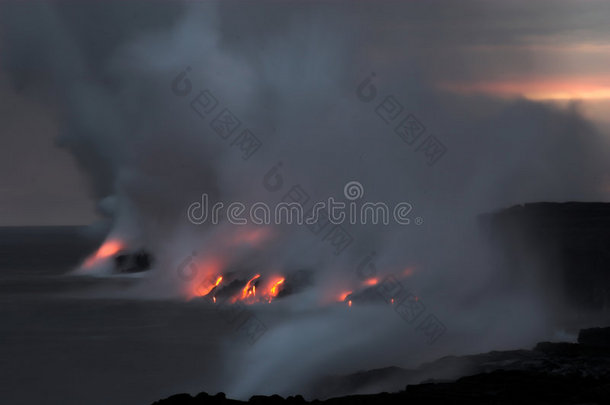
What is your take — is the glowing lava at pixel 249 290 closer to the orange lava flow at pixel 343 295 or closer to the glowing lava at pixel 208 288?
the glowing lava at pixel 208 288

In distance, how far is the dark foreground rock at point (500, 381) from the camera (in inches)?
984

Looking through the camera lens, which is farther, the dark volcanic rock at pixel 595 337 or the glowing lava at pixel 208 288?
the glowing lava at pixel 208 288

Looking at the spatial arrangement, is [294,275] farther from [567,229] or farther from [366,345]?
[366,345]

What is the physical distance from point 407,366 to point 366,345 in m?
6.01

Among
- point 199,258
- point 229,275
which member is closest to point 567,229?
point 229,275

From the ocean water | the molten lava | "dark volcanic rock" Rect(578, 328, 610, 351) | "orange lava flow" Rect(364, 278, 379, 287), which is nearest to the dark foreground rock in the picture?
"dark volcanic rock" Rect(578, 328, 610, 351)

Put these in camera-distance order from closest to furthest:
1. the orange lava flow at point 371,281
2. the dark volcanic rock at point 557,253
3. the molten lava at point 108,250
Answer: the orange lava flow at point 371,281 → the dark volcanic rock at point 557,253 → the molten lava at point 108,250

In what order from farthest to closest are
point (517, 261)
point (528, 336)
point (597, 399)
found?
point (517, 261)
point (528, 336)
point (597, 399)

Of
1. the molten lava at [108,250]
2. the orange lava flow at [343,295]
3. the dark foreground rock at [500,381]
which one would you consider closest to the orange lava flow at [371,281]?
the orange lava flow at [343,295]

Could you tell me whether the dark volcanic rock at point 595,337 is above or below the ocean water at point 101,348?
below

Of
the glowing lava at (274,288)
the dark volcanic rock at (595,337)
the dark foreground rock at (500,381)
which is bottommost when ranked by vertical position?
the dark foreground rock at (500,381)

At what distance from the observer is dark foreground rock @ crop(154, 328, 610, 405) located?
25.0 metres

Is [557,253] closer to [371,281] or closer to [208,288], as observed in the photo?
[371,281]

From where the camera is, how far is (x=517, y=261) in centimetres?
7531
